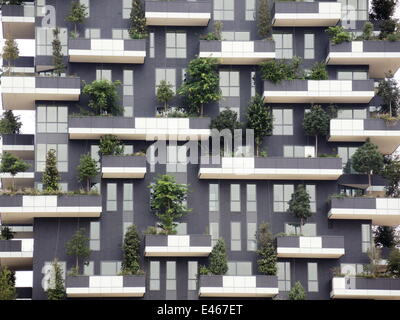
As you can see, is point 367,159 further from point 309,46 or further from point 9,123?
point 9,123

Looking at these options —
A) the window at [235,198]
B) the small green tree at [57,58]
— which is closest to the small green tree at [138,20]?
the small green tree at [57,58]

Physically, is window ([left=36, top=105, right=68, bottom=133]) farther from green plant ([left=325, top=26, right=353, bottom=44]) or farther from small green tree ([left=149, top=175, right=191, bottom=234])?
green plant ([left=325, top=26, right=353, bottom=44])

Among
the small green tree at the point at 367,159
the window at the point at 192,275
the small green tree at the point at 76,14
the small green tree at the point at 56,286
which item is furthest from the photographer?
the small green tree at the point at 76,14

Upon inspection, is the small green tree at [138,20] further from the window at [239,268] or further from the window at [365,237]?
the window at [365,237]

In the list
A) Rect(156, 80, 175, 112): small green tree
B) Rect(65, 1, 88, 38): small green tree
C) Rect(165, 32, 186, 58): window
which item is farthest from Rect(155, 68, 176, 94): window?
Rect(65, 1, 88, 38): small green tree

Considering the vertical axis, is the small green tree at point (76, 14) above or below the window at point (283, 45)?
above

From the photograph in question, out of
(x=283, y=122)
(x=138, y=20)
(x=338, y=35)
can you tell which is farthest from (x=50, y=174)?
(x=338, y=35)
